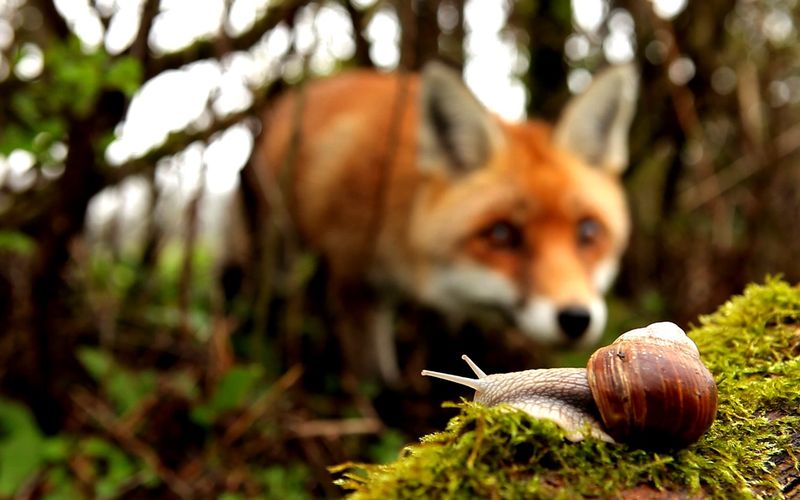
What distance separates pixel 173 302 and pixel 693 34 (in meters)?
4.92

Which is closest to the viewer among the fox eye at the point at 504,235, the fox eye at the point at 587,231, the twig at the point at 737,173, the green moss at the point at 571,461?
the green moss at the point at 571,461

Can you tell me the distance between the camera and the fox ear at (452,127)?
5043 millimetres

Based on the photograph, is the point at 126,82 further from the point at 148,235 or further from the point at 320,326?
the point at 320,326

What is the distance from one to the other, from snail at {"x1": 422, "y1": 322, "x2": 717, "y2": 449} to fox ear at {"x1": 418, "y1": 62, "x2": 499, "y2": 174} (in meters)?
3.71

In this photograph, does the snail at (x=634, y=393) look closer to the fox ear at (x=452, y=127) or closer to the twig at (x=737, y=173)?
the fox ear at (x=452, y=127)

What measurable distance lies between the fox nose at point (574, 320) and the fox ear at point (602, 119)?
1.57m

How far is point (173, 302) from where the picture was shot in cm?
623

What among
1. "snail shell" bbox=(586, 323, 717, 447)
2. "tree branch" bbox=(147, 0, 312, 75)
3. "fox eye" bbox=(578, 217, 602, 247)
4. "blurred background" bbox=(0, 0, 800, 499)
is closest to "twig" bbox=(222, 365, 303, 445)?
"blurred background" bbox=(0, 0, 800, 499)

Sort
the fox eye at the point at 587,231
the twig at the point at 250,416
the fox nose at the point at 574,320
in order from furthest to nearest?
the fox eye at the point at 587,231, the fox nose at the point at 574,320, the twig at the point at 250,416

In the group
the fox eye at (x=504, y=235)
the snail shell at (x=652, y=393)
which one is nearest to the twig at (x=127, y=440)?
the fox eye at (x=504, y=235)

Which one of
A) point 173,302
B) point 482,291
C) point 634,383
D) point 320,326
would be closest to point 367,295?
point 320,326

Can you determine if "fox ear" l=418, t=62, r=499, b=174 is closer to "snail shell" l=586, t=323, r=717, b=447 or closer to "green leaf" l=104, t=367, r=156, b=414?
"green leaf" l=104, t=367, r=156, b=414

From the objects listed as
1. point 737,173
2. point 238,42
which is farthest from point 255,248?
point 737,173

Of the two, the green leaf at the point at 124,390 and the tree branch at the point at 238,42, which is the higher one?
the tree branch at the point at 238,42
